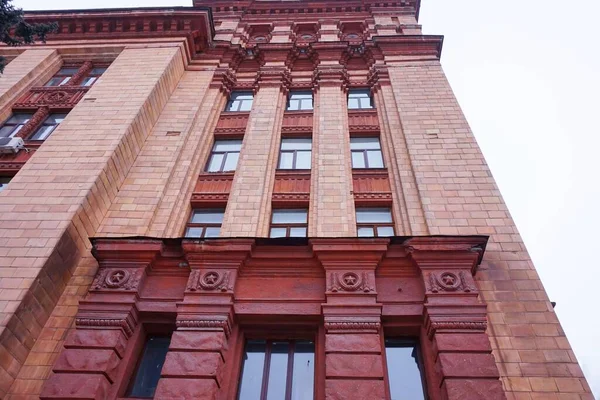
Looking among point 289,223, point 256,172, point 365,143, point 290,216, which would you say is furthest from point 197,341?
point 365,143

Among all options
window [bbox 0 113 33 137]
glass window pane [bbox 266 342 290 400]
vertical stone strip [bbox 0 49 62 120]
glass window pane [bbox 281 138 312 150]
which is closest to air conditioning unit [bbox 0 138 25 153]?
window [bbox 0 113 33 137]

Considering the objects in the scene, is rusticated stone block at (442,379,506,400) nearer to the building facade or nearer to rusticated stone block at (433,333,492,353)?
the building facade

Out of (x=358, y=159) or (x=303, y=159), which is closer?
(x=358, y=159)

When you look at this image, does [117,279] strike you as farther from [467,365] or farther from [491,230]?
[491,230]

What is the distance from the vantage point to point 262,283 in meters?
9.95

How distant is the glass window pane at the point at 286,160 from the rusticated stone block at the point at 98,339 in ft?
Result: 25.1

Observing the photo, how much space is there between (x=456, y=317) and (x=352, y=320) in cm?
209

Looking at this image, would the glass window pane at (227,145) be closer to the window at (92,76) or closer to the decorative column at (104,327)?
the decorative column at (104,327)

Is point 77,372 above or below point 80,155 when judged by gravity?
below

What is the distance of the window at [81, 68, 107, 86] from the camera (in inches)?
717

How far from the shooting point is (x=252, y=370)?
9141 millimetres

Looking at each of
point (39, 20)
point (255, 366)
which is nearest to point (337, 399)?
point (255, 366)

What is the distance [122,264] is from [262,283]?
11.0 ft

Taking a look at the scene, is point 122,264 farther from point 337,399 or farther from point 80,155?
point 337,399
